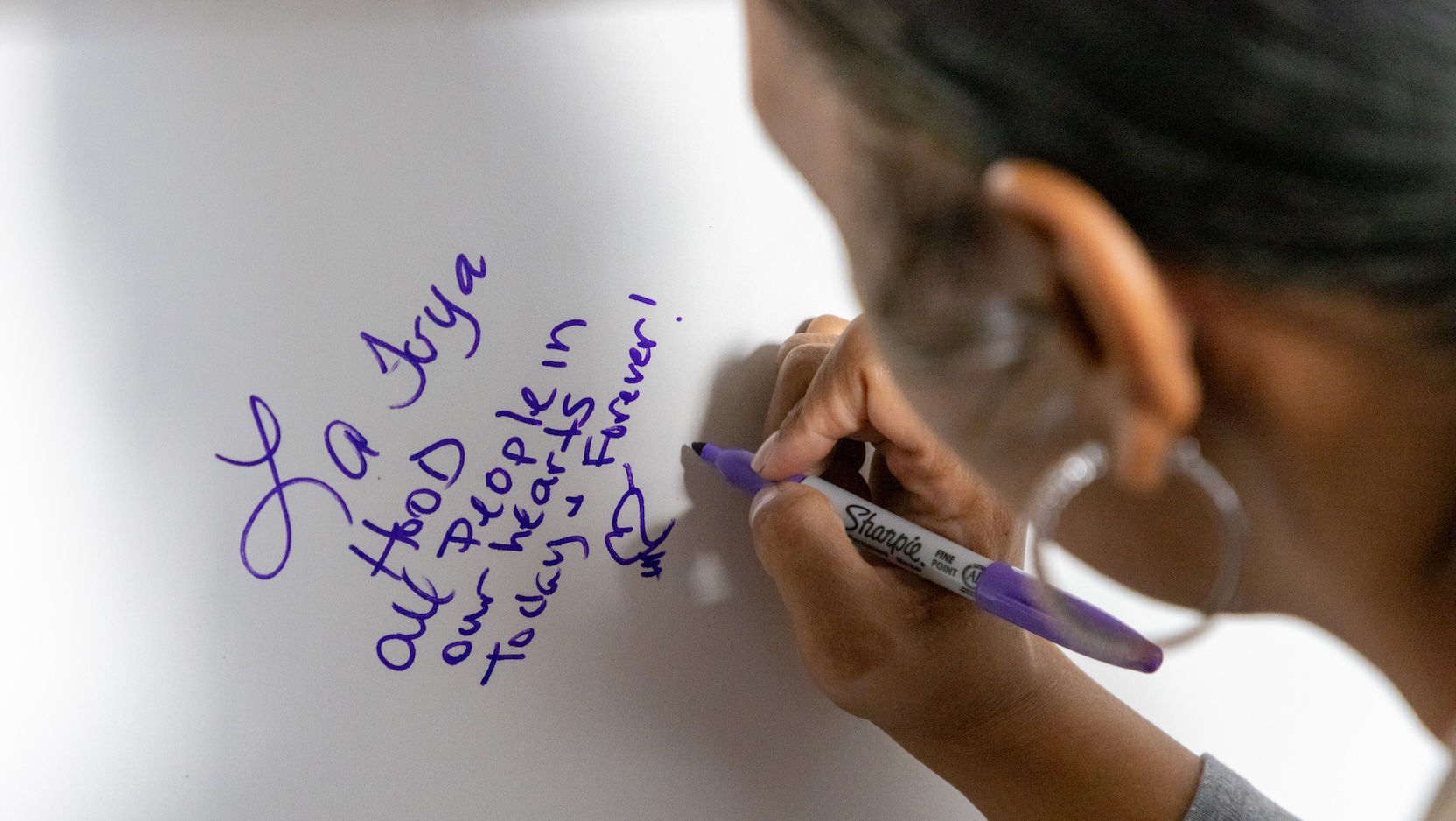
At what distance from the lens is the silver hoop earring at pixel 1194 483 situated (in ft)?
0.86

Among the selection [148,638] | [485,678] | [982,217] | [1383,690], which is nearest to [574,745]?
[485,678]

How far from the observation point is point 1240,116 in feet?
0.63

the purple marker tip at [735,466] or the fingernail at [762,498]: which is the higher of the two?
the purple marker tip at [735,466]

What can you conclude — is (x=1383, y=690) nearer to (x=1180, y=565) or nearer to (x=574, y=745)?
(x=1180, y=565)

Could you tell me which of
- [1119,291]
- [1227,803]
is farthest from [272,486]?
[1227,803]

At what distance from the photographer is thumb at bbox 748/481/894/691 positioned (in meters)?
0.40

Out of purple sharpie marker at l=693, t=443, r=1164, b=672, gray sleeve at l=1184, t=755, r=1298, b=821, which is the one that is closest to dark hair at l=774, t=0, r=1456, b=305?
purple sharpie marker at l=693, t=443, r=1164, b=672

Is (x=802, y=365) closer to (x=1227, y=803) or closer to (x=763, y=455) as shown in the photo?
(x=763, y=455)

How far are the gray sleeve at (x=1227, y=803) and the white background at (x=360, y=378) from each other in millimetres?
137

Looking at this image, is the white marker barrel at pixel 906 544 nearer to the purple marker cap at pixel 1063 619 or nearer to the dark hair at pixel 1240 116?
the purple marker cap at pixel 1063 619

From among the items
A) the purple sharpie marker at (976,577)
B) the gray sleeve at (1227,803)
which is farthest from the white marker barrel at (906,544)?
the gray sleeve at (1227,803)

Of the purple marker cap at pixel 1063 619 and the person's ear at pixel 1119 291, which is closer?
the person's ear at pixel 1119 291

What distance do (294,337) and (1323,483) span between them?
1.08 feet

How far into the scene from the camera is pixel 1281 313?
217 millimetres
